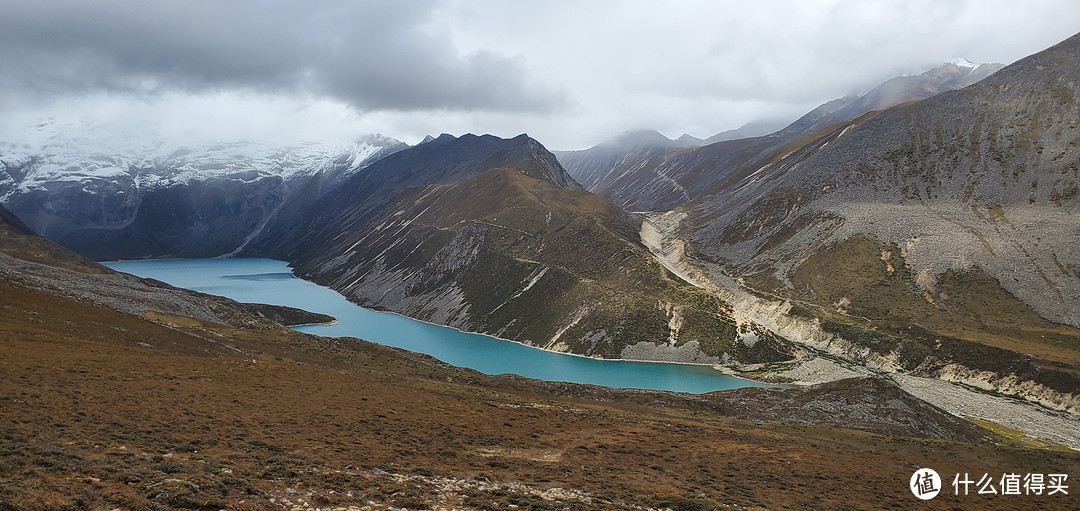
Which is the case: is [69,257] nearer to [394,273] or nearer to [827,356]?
[394,273]

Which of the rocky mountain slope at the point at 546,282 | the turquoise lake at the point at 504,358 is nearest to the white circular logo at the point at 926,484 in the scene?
the turquoise lake at the point at 504,358

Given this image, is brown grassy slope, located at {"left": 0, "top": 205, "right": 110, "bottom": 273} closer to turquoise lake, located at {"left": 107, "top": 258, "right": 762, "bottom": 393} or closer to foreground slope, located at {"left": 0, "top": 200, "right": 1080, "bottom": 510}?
turquoise lake, located at {"left": 107, "top": 258, "right": 762, "bottom": 393}

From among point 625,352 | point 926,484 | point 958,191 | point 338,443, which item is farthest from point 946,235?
point 338,443

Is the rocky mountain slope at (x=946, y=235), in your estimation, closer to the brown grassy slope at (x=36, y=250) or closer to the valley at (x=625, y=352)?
the valley at (x=625, y=352)

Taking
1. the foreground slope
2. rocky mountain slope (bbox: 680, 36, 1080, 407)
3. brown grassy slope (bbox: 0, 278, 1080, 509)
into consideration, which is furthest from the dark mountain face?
brown grassy slope (bbox: 0, 278, 1080, 509)

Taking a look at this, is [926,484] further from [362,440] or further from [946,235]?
[946,235]
